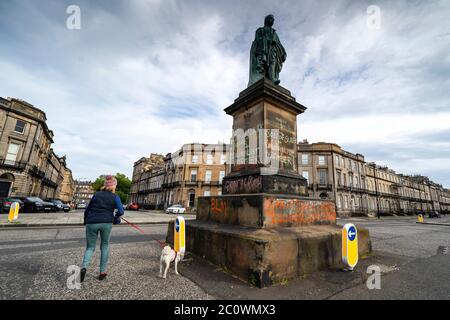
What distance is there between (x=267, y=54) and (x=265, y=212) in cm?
486

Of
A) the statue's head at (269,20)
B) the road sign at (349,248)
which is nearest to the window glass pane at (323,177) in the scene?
the statue's head at (269,20)

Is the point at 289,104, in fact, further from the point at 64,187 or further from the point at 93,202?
the point at 64,187

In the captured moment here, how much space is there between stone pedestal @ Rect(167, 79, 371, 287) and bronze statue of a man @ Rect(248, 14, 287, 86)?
2.54ft

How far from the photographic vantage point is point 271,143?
463 centimetres

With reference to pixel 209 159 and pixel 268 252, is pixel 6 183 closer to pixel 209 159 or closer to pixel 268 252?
pixel 209 159

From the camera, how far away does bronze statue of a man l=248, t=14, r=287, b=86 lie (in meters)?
5.73

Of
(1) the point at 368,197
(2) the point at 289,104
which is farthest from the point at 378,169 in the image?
(2) the point at 289,104

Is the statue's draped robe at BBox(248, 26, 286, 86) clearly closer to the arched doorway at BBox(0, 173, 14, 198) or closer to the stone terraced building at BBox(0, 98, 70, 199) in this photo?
the stone terraced building at BBox(0, 98, 70, 199)

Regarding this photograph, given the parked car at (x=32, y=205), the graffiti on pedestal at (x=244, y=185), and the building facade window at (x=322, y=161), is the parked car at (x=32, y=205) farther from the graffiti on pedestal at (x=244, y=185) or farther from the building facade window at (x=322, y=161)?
the building facade window at (x=322, y=161)

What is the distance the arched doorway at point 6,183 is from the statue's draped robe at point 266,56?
33215 mm

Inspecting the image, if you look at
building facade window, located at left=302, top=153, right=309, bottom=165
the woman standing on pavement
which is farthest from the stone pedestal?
building facade window, located at left=302, top=153, right=309, bottom=165

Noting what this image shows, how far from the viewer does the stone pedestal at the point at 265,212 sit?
2.78m
